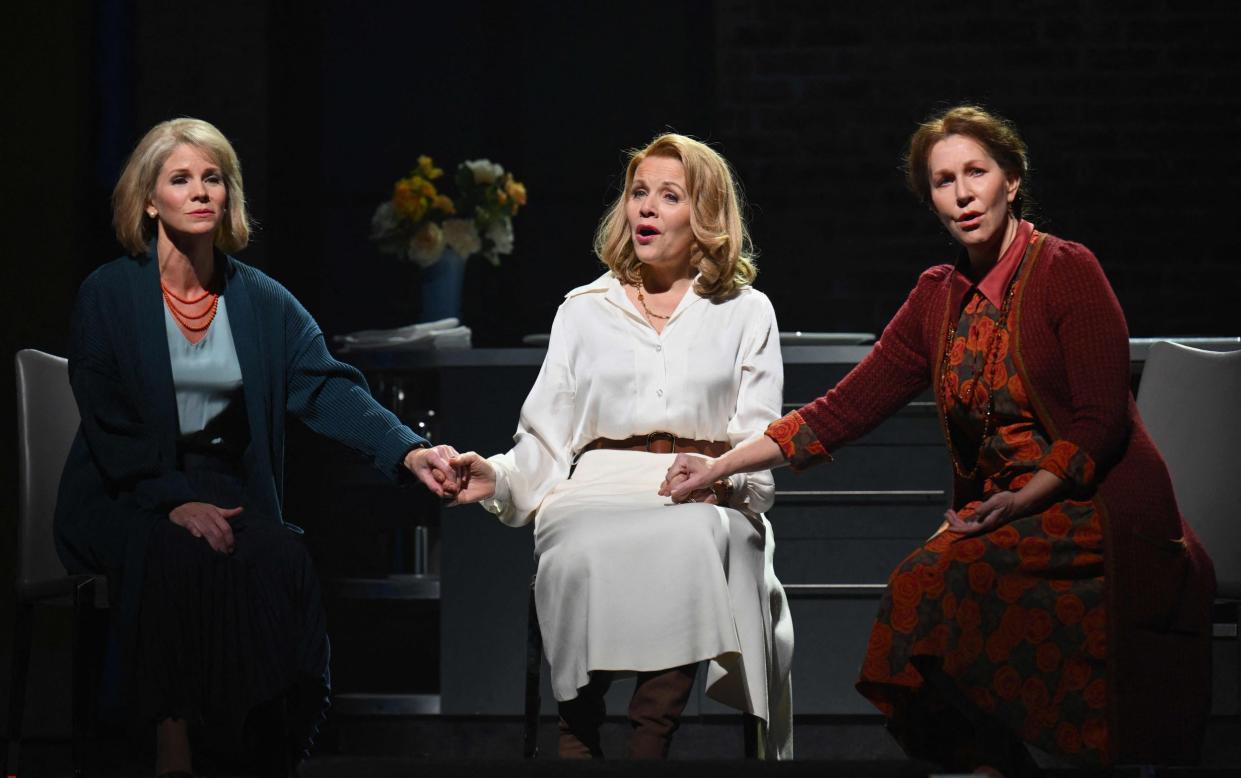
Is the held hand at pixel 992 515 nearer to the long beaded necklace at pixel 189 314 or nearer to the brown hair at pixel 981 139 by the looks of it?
the brown hair at pixel 981 139

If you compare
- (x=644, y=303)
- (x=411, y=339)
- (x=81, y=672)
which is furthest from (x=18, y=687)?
(x=644, y=303)

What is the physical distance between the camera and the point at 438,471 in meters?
2.81

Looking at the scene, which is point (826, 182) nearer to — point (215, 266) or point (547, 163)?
point (547, 163)

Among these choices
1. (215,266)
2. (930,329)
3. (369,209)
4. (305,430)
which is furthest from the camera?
(369,209)

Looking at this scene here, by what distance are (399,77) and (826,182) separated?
172 centimetres

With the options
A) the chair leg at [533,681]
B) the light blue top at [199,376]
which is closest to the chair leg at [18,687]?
the light blue top at [199,376]

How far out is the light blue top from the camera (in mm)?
2820

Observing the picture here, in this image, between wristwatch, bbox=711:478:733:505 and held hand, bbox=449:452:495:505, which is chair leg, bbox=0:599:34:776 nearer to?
→ held hand, bbox=449:452:495:505

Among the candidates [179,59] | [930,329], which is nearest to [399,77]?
[179,59]

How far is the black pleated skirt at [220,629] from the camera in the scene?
264 cm

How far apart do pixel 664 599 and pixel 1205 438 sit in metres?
1.21

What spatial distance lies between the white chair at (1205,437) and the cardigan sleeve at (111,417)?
1.96 metres

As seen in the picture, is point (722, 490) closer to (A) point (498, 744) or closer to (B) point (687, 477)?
(B) point (687, 477)

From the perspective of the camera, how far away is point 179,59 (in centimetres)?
515
